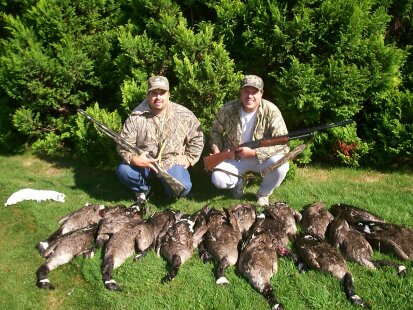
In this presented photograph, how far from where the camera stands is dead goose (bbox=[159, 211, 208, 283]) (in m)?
4.58

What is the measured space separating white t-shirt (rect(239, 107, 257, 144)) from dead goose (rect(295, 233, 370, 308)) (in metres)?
1.68

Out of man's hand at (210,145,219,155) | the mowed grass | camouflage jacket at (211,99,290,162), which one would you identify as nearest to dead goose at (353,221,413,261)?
the mowed grass

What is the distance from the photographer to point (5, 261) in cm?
482

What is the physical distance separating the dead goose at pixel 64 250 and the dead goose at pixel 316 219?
8.72ft

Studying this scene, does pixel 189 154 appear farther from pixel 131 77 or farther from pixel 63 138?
pixel 63 138

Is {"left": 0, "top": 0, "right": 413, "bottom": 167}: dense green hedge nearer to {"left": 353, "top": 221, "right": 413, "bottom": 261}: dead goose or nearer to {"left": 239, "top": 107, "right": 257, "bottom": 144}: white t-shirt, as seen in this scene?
{"left": 239, "top": 107, "right": 257, "bottom": 144}: white t-shirt

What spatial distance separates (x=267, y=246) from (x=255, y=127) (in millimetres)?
1832

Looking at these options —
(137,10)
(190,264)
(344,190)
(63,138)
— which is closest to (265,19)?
(137,10)

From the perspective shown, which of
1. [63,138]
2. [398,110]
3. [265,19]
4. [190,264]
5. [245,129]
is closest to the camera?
[190,264]

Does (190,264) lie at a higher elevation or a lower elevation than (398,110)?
lower

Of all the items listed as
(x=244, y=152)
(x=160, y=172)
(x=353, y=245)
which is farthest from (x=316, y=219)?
(x=160, y=172)

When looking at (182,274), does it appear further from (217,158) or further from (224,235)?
(217,158)

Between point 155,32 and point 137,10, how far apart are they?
656 mm

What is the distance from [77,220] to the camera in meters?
5.35
